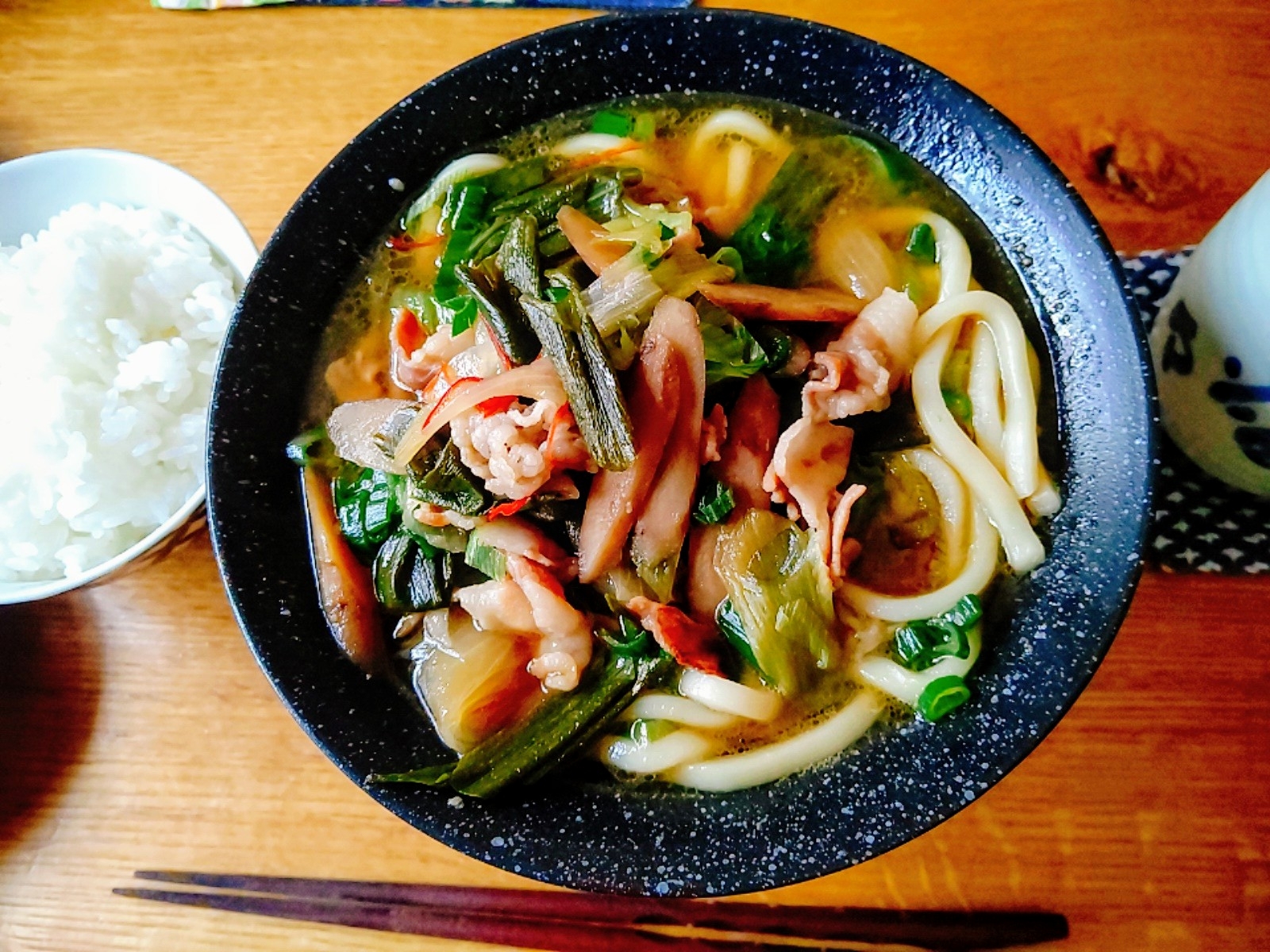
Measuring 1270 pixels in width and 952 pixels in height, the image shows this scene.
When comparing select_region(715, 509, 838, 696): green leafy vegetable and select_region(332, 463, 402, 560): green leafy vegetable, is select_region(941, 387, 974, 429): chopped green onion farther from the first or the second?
select_region(332, 463, 402, 560): green leafy vegetable

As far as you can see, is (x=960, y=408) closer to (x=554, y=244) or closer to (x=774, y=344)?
(x=774, y=344)

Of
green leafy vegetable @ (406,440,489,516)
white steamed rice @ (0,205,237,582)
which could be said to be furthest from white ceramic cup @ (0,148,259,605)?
green leafy vegetable @ (406,440,489,516)

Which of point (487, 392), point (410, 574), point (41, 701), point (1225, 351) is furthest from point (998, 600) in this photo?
point (41, 701)

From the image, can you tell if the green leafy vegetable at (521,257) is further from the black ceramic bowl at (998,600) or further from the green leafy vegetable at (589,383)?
the black ceramic bowl at (998,600)

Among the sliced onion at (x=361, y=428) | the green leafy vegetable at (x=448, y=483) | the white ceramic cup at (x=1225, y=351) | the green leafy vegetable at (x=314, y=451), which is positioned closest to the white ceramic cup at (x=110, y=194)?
the green leafy vegetable at (x=314, y=451)

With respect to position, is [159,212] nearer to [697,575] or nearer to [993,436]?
[697,575]

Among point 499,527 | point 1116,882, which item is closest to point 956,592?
point 1116,882
